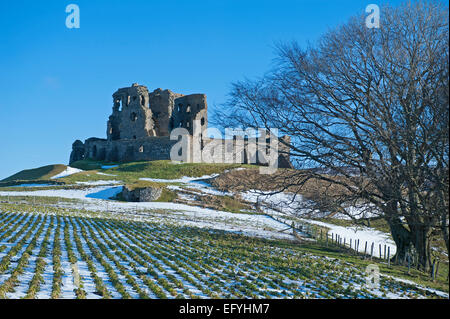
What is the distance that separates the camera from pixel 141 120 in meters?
65.7

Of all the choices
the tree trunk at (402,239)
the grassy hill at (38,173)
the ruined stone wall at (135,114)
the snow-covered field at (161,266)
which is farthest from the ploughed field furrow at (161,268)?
the ruined stone wall at (135,114)

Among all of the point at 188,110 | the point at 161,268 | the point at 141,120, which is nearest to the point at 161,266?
the point at 161,268

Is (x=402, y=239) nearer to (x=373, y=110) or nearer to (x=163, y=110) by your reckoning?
(x=373, y=110)

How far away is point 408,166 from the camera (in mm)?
Answer: 10734

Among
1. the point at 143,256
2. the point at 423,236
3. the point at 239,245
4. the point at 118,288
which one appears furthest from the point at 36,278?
the point at 423,236

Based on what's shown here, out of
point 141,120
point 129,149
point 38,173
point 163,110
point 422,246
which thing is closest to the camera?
point 422,246

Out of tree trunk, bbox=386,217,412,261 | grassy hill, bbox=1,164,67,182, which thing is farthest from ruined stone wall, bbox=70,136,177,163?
tree trunk, bbox=386,217,412,261

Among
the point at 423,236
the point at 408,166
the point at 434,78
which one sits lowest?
the point at 423,236

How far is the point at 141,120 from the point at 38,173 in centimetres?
1833

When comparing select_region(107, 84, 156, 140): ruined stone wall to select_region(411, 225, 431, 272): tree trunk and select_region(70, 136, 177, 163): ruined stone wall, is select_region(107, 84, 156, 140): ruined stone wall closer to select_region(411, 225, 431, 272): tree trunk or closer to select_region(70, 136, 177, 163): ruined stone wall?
select_region(70, 136, 177, 163): ruined stone wall

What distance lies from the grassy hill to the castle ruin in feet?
35.1

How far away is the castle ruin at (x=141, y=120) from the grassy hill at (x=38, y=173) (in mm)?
10687
